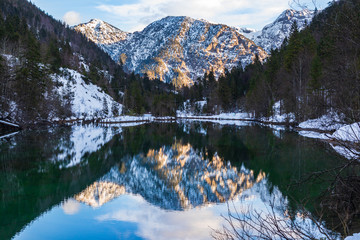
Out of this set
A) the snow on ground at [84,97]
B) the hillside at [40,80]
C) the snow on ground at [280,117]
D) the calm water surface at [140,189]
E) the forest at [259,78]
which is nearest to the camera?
the forest at [259,78]

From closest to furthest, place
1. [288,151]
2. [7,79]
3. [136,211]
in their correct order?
[136,211], [288,151], [7,79]

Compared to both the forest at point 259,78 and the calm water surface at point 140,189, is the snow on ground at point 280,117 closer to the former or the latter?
the forest at point 259,78

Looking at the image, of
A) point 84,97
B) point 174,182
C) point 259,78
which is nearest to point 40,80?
point 84,97

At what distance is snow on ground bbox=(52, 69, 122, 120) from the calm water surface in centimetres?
5896

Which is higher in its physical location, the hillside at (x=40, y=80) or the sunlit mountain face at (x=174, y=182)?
the hillside at (x=40, y=80)

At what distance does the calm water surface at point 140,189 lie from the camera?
8992mm

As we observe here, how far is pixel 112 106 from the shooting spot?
322ft

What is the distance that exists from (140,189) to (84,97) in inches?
3050

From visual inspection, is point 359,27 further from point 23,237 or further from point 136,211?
point 23,237

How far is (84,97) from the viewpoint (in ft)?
279

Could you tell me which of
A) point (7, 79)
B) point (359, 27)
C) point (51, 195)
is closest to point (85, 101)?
point (7, 79)

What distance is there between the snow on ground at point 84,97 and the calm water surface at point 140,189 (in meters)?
59.0

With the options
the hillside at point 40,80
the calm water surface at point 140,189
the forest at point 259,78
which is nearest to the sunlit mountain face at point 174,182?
the calm water surface at point 140,189

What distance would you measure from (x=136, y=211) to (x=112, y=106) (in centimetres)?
9080
